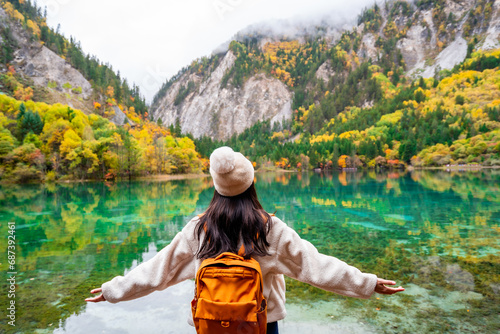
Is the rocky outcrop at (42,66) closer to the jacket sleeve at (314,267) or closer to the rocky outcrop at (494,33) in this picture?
the jacket sleeve at (314,267)

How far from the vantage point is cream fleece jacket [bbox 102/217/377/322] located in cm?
181

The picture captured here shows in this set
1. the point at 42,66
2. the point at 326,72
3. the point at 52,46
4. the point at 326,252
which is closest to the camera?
the point at 326,252

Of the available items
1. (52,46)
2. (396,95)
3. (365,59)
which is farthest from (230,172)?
(365,59)

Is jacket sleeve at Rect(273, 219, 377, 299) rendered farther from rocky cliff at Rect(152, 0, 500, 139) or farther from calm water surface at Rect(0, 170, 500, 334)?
rocky cliff at Rect(152, 0, 500, 139)

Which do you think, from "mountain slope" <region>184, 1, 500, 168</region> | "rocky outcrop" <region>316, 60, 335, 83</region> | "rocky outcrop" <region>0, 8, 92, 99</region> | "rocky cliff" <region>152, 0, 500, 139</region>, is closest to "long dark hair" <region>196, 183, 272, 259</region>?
"mountain slope" <region>184, 1, 500, 168</region>

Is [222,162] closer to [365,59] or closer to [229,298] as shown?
[229,298]

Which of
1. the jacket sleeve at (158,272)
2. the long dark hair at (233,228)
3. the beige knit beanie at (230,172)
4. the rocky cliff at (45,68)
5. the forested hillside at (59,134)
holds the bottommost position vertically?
the jacket sleeve at (158,272)

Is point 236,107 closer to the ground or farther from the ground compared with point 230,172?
farther from the ground

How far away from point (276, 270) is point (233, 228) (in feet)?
1.27

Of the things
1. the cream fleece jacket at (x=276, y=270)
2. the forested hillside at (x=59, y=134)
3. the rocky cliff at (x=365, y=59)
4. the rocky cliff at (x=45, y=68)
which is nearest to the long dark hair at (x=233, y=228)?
the cream fleece jacket at (x=276, y=270)

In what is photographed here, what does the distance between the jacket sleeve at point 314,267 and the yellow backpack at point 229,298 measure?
31cm

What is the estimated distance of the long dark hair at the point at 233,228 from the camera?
176 cm

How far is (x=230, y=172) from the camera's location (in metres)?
1.76

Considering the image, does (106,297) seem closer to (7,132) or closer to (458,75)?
(7,132)
